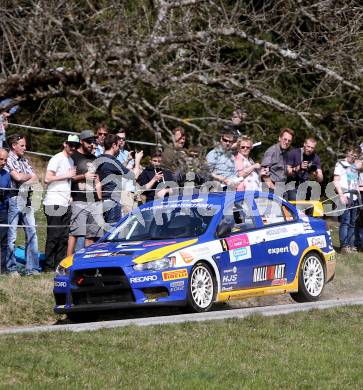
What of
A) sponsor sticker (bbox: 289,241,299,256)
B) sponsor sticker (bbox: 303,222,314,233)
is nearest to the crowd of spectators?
sponsor sticker (bbox: 303,222,314,233)

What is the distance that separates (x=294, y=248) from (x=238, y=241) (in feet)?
3.99

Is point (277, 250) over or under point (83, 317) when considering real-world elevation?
over

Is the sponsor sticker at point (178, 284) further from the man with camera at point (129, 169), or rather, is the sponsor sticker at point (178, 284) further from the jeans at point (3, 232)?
the man with camera at point (129, 169)

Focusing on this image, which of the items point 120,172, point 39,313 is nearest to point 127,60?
point 120,172

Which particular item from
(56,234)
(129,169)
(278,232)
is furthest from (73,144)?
(278,232)

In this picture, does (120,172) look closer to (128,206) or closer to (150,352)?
(128,206)

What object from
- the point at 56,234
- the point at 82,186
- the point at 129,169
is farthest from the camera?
the point at 129,169

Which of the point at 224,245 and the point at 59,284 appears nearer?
the point at 59,284

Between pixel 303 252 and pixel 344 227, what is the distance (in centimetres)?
554

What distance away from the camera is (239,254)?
45.9 feet

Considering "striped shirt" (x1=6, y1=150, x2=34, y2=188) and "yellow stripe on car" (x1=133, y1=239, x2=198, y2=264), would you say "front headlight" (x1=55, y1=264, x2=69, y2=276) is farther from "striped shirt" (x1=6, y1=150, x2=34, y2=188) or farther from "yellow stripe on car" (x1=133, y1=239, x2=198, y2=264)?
"striped shirt" (x1=6, y1=150, x2=34, y2=188)

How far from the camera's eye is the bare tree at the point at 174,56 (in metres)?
13.7

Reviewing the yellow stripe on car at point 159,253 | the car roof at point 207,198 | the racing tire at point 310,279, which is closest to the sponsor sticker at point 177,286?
the yellow stripe on car at point 159,253

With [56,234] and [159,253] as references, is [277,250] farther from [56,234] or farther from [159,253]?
[56,234]
